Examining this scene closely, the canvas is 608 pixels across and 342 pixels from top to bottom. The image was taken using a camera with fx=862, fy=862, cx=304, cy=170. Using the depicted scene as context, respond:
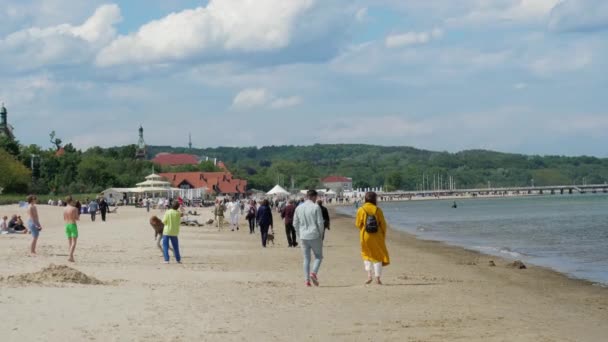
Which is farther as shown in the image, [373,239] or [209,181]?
[209,181]

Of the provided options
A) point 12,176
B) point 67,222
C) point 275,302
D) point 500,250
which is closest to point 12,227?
point 67,222

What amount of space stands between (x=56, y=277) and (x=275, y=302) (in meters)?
3.53

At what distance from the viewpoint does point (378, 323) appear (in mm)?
10859

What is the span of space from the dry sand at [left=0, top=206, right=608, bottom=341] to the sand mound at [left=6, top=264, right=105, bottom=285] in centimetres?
2

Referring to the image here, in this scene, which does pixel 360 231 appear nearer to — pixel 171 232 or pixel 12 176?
pixel 171 232

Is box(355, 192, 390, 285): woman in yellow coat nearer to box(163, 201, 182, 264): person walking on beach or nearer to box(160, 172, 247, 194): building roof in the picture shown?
box(163, 201, 182, 264): person walking on beach

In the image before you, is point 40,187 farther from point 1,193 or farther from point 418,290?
point 418,290

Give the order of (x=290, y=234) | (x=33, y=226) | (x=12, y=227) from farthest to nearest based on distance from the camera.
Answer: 1. (x=12, y=227)
2. (x=290, y=234)
3. (x=33, y=226)

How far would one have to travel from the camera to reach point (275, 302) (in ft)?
41.3

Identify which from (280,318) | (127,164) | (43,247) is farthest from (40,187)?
(280,318)

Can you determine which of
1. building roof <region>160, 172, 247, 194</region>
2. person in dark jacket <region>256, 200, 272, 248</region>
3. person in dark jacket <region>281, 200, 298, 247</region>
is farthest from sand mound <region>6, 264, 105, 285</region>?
building roof <region>160, 172, 247, 194</region>

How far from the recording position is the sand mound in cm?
1317

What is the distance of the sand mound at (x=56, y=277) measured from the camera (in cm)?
1317

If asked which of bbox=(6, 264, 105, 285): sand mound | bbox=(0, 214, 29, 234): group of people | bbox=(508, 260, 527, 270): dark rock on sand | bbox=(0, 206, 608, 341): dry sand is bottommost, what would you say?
bbox=(508, 260, 527, 270): dark rock on sand
